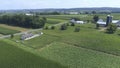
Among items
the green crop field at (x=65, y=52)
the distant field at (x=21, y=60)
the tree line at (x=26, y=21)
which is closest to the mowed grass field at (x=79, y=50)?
the green crop field at (x=65, y=52)

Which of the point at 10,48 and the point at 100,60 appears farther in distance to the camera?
the point at 10,48

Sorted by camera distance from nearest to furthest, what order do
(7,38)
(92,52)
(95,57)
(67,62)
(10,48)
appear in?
(67,62)
(95,57)
(92,52)
(10,48)
(7,38)

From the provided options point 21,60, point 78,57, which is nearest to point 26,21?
point 21,60

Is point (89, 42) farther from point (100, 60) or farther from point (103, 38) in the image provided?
point (100, 60)

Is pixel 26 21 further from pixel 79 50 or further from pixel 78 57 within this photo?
pixel 78 57

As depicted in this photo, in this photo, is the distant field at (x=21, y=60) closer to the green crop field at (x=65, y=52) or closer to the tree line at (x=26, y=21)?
the green crop field at (x=65, y=52)

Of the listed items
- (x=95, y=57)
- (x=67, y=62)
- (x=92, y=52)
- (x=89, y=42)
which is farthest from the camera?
(x=89, y=42)

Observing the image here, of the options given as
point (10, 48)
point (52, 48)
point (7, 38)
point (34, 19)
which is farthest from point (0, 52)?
point (34, 19)
